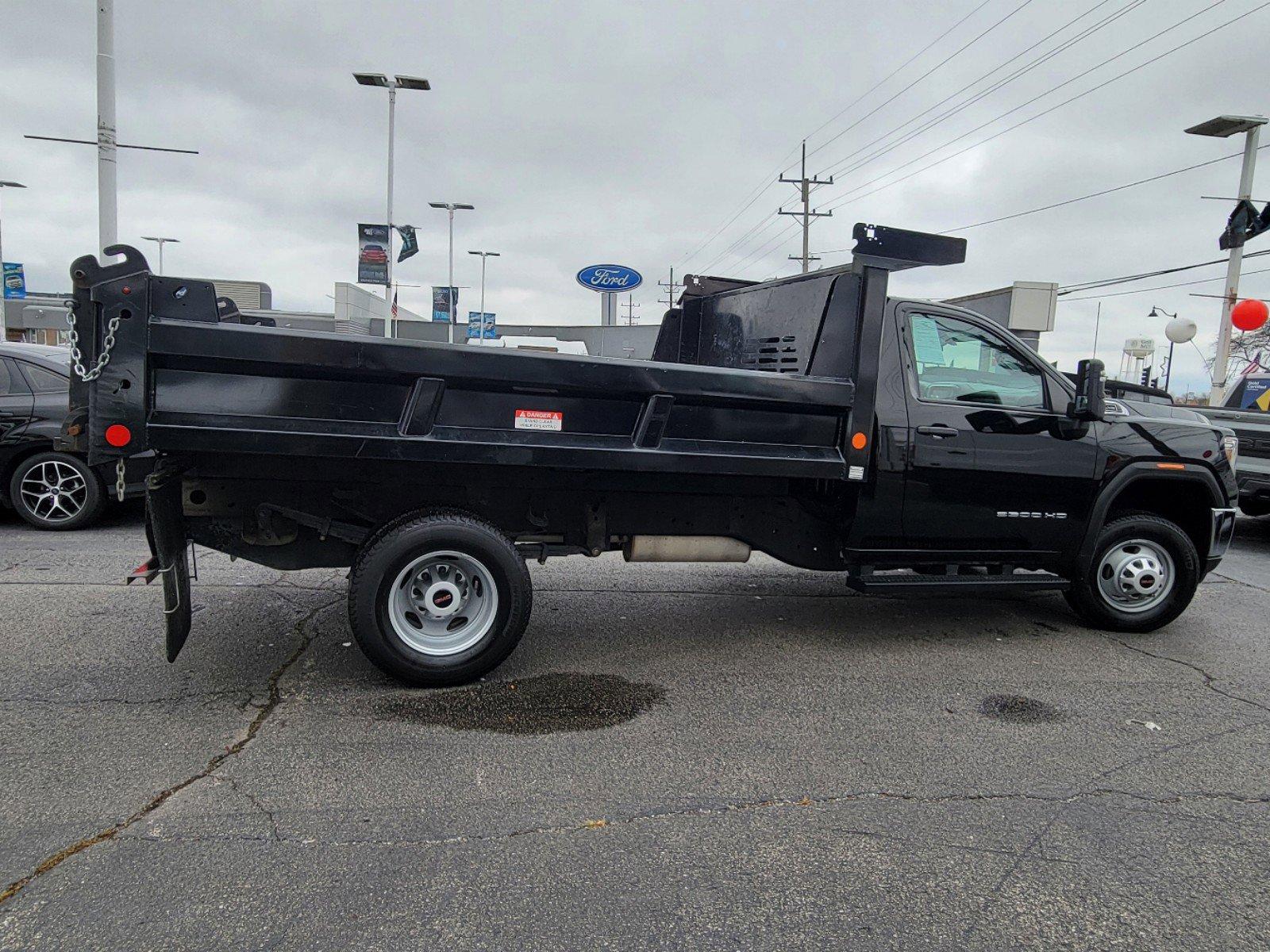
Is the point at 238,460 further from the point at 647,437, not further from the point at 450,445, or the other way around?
the point at 647,437

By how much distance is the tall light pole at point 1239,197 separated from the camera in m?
17.4

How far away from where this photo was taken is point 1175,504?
5828 mm

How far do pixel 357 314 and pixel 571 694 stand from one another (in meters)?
51.2

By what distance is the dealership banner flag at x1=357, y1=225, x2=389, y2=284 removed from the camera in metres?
25.6

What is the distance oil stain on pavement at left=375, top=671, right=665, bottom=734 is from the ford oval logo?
66.1ft

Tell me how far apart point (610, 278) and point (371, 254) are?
760cm

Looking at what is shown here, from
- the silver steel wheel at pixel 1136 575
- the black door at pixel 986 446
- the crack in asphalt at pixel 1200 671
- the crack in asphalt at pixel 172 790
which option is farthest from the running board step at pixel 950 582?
the crack in asphalt at pixel 172 790

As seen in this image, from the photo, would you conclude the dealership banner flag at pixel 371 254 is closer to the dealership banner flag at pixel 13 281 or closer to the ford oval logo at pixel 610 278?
the ford oval logo at pixel 610 278

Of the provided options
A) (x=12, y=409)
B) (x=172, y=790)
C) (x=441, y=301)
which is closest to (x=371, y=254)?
(x=441, y=301)

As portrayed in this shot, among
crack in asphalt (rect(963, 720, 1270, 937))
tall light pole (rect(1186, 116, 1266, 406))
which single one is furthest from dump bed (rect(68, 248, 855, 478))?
tall light pole (rect(1186, 116, 1266, 406))

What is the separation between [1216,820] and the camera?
323 cm

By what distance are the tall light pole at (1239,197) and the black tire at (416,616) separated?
55.4 ft

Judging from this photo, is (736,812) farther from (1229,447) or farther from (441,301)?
(441,301)

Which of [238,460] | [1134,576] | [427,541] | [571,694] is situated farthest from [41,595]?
[1134,576]
